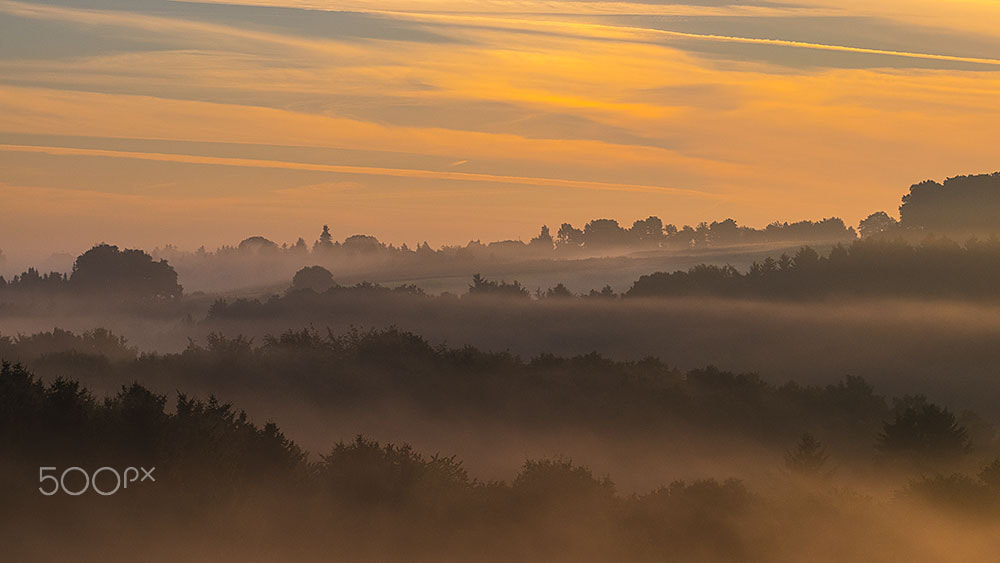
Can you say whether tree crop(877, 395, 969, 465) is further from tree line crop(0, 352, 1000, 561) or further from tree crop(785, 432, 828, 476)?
tree line crop(0, 352, 1000, 561)

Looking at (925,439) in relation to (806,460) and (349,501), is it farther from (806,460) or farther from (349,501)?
(349,501)

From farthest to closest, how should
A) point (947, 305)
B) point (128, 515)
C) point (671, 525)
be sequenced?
point (947, 305) < point (671, 525) < point (128, 515)

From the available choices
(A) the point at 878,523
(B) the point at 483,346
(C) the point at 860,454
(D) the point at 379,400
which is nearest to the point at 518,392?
(D) the point at 379,400

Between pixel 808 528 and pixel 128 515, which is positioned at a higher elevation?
pixel 128 515

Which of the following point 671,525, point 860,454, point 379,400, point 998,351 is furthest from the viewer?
point 998,351

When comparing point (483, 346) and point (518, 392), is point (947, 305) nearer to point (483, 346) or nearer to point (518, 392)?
point (483, 346)

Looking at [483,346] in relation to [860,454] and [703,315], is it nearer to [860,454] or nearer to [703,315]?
[703,315]

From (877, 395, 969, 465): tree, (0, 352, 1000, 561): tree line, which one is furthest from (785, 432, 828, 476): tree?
(0, 352, 1000, 561): tree line

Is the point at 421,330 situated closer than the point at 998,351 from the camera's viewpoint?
No

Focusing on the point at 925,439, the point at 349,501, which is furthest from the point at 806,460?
the point at 349,501

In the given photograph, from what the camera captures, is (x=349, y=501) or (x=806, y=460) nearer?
(x=349, y=501)
